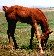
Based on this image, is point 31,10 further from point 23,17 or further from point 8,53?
point 8,53

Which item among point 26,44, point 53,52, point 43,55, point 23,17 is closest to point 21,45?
point 26,44

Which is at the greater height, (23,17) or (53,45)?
(23,17)

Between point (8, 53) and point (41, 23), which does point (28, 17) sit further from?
point (8, 53)

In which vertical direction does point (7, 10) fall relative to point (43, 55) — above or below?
above

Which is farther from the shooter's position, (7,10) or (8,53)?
(7,10)

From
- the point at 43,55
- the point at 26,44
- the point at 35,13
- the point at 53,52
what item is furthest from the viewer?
the point at 26,44

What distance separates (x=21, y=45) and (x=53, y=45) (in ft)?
6.34

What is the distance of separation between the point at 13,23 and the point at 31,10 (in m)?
1.32

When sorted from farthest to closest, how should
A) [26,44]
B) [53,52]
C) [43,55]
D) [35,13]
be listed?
[26,44] → [35,13] → [53,52] → [43,55]

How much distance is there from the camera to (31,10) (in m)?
17.1

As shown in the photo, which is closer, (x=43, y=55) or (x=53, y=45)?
(x=43, y=55)

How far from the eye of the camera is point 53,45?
17562 mm

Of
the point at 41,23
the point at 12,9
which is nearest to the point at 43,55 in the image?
the point at 41,23

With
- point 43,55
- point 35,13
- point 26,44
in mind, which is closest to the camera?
point 43,55
